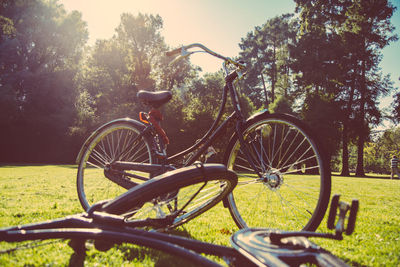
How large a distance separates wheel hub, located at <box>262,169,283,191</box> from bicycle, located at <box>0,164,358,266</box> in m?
0.75

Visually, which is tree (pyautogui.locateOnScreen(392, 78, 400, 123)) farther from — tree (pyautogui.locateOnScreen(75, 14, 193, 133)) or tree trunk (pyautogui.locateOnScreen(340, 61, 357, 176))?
tree (pyautogui.locateOnScreen(75, 14, 193, 133))

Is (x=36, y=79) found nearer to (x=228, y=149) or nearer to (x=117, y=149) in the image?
(x=117, y=149)

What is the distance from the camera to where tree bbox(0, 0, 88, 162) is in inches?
1054

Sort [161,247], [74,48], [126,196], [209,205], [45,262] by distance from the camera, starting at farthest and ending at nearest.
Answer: [74,48]
[209,205]
[45,262]
[126,196]
[161,247]

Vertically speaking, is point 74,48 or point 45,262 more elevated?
point 74,48

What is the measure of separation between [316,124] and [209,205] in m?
27.9

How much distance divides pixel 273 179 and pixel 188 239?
1247 millimetres

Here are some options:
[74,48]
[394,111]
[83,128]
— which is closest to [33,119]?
[83,128]

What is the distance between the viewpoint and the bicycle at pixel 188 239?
1196 mm

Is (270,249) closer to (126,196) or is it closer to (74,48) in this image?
(126,196)

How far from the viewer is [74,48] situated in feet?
109

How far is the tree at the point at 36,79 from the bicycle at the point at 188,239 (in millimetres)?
29167

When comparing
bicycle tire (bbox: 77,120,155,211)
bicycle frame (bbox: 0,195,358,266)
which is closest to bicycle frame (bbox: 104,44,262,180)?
bicycle tire (bbox: 77,120,155,211)

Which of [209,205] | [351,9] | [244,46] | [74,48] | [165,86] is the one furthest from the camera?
[244,46]
